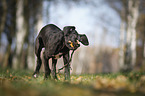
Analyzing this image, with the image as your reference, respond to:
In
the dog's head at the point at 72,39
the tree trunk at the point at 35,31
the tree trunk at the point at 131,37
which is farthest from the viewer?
the tree trunk at the point at 35,31

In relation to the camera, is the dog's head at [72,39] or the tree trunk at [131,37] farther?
the tree trunk at [131,37]

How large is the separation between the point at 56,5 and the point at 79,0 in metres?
2.62

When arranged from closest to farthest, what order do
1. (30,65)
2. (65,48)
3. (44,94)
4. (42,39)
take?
(44,94) < (65,48) < (42,39) < (30,65)

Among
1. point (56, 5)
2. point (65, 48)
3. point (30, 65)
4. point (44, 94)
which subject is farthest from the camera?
point (56, 5)

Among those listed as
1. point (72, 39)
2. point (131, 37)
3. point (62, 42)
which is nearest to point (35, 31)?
point (131, 37)

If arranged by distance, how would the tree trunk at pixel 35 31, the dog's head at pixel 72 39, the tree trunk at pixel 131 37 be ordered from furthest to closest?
the tree trunk at pixel 35 31 → the tree trunk at pixel 131 37 → the dog's head at pixel 72 39

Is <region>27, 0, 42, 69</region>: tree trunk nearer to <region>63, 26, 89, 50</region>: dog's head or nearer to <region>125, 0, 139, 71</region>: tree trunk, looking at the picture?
<region>125, 0, 139, 71</region>: tree trunk

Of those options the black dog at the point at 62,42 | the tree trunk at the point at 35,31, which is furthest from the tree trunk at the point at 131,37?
the black dog at the point at 62,42

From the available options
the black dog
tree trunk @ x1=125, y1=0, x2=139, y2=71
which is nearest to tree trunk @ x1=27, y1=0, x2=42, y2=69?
tree trunk @ x1=125, y1=0, x2=139, y2=71

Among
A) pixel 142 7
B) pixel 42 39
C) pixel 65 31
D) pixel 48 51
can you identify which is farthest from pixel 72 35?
pixel 142 7

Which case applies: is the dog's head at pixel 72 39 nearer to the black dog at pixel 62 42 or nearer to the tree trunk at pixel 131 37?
the black dog at pixel 62 42

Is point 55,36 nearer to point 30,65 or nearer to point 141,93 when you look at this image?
point 141,93

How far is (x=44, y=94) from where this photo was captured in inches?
67.1

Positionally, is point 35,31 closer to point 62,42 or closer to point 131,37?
point 131,37
